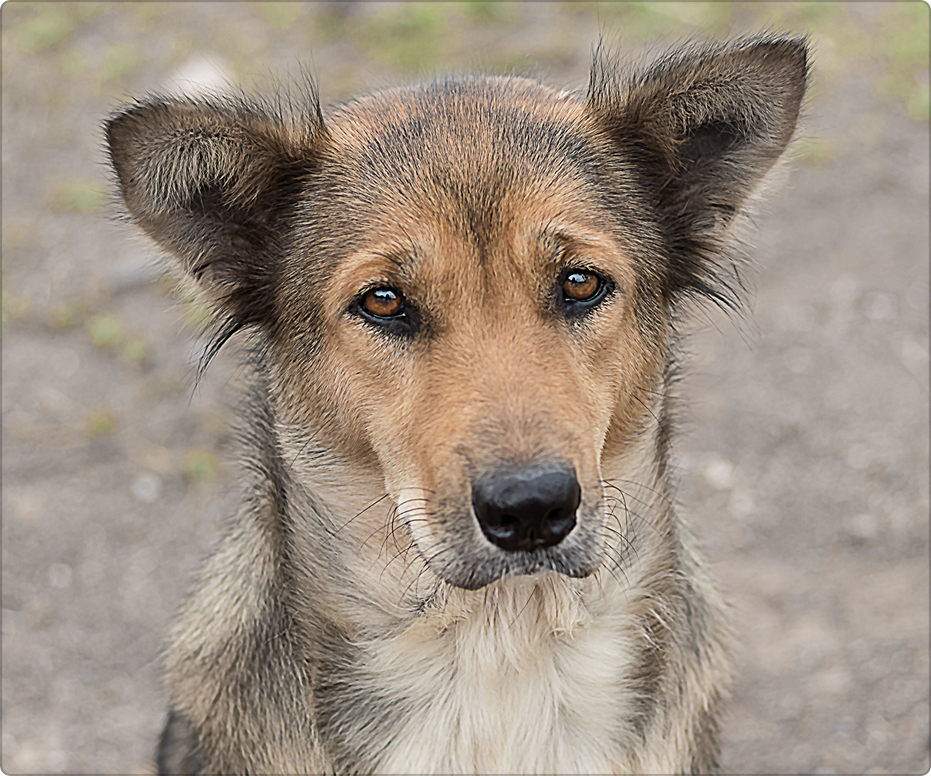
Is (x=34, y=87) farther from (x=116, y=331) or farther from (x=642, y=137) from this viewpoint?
(x=642, y=137)

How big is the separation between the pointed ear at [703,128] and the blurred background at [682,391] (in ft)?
0.93

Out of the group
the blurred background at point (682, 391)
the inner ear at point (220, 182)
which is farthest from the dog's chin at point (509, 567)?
the blurred background at point (682, 391)

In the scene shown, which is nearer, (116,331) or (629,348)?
(629,348)

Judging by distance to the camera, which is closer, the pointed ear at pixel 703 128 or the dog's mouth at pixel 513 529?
the dog's mouth at pixel 513 529

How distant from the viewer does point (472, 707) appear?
3254 mm

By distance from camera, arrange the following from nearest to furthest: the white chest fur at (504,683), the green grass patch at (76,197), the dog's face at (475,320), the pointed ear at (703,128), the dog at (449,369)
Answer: the dog's face at (475,320) < the dog at (449,369) < the pointed ear at (703,128) < the white chest fur at (504,683) < the green grass patch at (76,197)

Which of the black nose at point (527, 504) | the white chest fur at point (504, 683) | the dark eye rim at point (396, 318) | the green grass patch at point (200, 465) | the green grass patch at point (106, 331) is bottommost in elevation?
the green grass patch at point (200, 465)

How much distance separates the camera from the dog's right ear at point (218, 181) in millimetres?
2885

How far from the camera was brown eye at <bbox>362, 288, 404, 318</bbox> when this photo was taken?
9.66ft

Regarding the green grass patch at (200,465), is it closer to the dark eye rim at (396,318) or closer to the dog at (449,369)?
the dog at (449,369)

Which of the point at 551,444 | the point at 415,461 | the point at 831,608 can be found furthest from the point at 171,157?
the point at 831,608

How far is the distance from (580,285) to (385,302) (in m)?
0.56

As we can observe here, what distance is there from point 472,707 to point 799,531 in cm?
303

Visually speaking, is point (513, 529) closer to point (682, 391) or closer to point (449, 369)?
point (449, 369)
